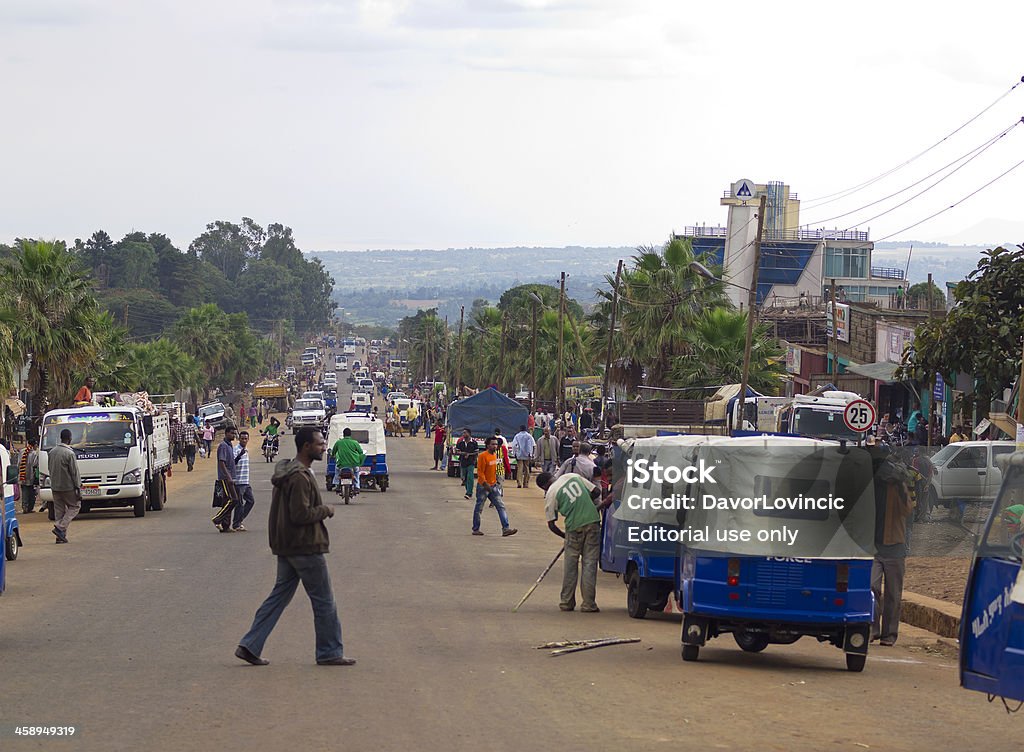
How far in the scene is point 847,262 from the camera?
111312 millimetres

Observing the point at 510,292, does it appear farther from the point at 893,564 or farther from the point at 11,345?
the point at 893,564

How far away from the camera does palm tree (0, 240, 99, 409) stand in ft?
127

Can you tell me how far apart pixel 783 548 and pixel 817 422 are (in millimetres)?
21686

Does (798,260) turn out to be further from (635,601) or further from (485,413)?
(635,601)

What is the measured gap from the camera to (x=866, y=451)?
12398 mm

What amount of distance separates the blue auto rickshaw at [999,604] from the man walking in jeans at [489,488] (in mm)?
16442

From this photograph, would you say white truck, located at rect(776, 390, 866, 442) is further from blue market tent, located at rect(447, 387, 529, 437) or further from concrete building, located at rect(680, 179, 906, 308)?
concrete building, located at rect(680, 179, 906, 308)

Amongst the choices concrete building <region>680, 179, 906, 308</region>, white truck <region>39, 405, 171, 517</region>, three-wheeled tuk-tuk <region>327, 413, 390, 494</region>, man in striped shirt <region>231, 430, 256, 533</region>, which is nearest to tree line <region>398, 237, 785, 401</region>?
three-wheeled tuk-tuk <region>327, 413, 390, 494</region>

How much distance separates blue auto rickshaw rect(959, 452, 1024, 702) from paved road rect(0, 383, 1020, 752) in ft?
3.54

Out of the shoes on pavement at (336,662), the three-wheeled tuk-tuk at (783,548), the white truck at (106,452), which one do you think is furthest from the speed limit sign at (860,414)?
the white truck at (106,452)

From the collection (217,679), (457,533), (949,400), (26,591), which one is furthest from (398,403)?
(217,679)

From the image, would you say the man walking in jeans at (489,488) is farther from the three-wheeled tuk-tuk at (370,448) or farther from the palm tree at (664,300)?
the palm tree at (664,300)

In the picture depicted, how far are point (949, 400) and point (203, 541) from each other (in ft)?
82.6

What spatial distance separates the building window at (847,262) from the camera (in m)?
111
